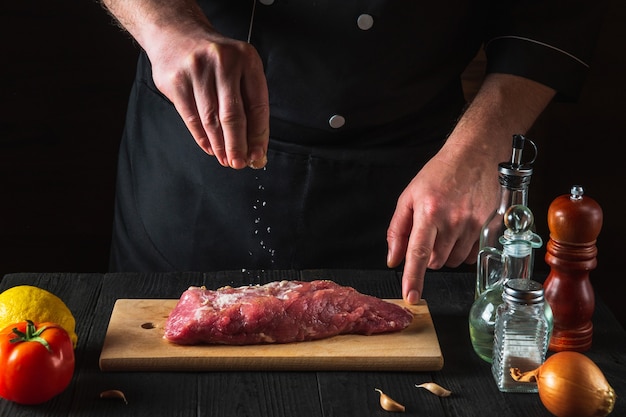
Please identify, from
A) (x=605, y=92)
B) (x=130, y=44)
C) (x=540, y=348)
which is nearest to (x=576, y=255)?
(x=540, y=348)

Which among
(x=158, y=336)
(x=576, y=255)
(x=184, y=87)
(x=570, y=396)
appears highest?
(x=184, y=87)

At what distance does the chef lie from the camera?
6.77 feet

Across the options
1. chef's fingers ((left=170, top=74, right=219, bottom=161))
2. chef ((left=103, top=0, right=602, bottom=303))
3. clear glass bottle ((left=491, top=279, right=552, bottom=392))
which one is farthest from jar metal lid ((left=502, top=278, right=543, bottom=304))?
chef's fingers ((left=170, top=74, right=219, bottom=161))

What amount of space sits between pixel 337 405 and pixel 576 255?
50cm

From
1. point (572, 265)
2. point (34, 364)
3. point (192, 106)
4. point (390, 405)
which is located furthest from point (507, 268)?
point (34, 364)

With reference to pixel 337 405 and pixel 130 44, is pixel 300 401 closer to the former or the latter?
pixel 337 405

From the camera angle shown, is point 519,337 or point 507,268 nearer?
point 519,337

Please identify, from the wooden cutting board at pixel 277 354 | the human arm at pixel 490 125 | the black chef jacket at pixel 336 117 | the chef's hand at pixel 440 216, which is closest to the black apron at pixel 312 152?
the black chef jacket at pixel 336 117

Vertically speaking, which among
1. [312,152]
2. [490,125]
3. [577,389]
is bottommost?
[577,389]

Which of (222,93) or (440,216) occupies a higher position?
(222,93)

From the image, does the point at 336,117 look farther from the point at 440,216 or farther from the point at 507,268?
the point at 507,268

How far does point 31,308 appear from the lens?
1.64m

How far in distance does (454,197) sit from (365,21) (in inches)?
18.1

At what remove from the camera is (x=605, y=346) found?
5.76 feet
